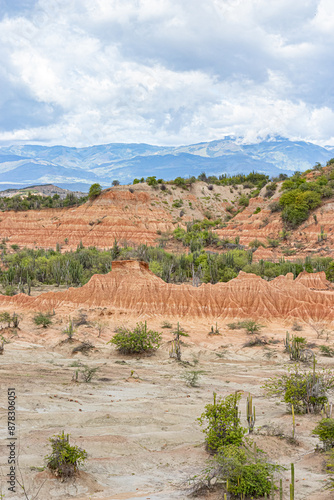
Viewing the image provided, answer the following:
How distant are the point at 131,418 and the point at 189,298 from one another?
18801 millimetres

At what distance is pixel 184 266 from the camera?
49.7 m

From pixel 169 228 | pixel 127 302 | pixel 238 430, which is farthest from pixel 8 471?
pixel 169 228

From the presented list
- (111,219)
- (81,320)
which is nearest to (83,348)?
(81,320)

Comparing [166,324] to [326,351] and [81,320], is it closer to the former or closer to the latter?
[81,320]

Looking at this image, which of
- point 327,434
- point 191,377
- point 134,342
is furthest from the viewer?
point 134,342

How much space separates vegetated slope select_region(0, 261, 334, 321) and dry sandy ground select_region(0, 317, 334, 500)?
7.43 meters

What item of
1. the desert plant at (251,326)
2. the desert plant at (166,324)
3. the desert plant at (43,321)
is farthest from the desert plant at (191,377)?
the desert plant at (43,321)

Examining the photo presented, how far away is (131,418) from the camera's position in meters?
12.9

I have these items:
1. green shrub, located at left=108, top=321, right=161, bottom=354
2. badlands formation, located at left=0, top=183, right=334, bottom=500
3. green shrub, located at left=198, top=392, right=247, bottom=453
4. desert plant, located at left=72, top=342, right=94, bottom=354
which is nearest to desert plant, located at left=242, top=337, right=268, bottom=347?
badlands formation, located at left=0, top=183, right=334, bottom=500

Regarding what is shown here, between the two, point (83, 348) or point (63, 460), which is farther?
point (83, 348)

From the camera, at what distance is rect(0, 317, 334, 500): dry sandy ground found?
905cm

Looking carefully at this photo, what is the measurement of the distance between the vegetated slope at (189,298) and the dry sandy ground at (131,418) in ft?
24.4

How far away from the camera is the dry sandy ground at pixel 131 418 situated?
9055 mm

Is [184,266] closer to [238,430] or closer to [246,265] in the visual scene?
[246,265]
